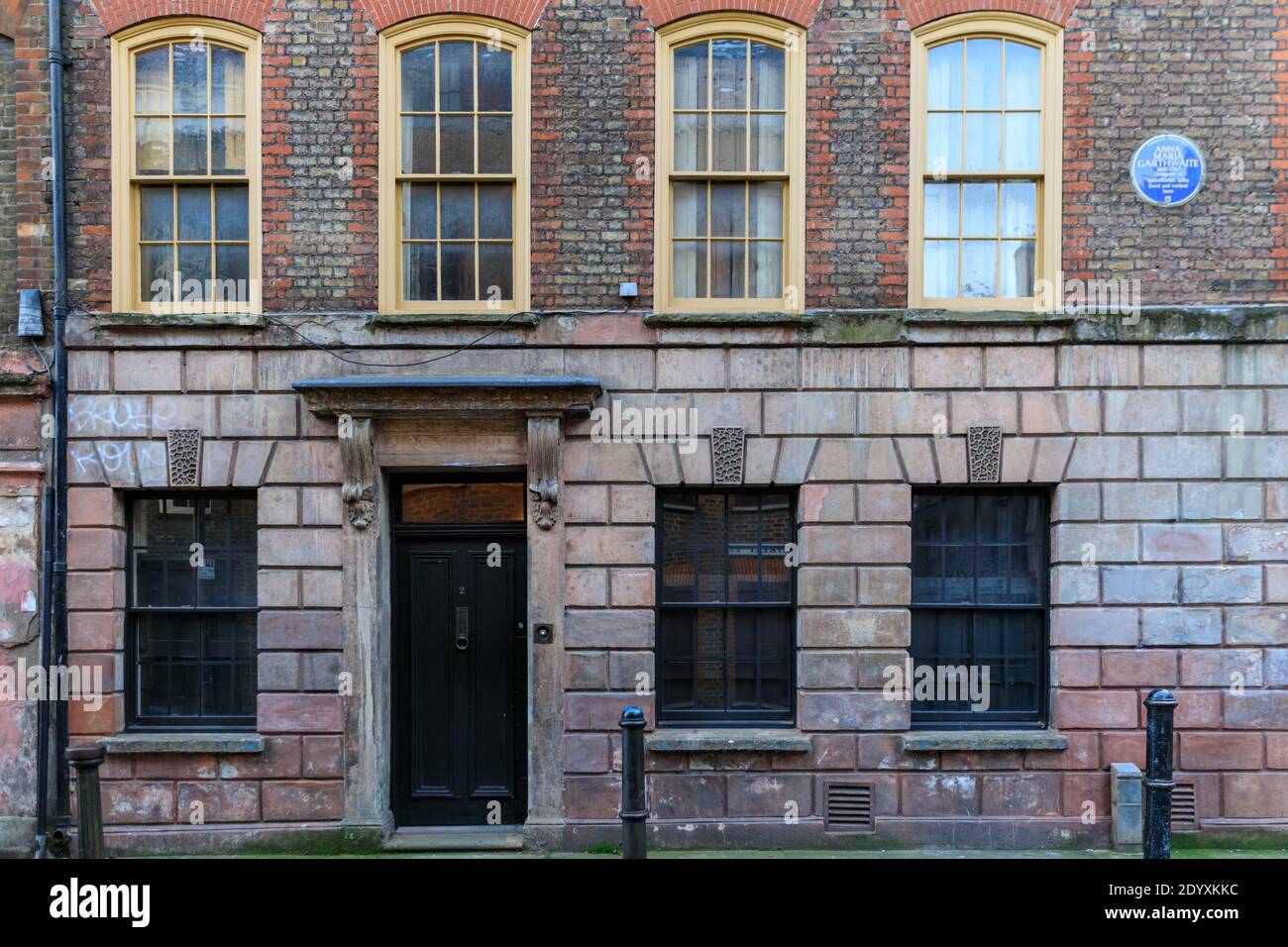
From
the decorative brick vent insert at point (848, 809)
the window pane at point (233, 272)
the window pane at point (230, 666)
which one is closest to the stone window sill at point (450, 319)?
the window pane at point (233, 272)

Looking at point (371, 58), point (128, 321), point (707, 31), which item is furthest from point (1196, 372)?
point (128, 321)

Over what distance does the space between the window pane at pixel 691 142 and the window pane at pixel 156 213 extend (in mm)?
4275

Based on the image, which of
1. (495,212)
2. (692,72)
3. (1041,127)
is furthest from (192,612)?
(1041,127)

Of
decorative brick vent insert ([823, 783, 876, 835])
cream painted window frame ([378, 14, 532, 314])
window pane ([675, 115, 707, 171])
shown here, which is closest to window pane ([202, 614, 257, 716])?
cream painted window frame ([378, 14, 532, 314])

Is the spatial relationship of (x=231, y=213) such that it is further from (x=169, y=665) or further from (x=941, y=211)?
(x=941, y=211)

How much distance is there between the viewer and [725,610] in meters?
7.84

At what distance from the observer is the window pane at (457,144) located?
7.78m

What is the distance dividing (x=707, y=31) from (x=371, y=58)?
2770 millimetres

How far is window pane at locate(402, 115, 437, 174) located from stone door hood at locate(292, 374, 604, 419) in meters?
1.85

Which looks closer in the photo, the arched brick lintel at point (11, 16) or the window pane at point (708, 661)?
the arched brick lintel at point (11, 16)

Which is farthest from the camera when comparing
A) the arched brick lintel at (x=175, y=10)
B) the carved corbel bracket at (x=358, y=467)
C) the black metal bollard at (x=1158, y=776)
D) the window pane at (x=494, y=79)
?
the window pane at (x=494, y=79)

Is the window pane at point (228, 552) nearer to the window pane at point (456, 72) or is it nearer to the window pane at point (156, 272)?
the window pane at point (156, 272)

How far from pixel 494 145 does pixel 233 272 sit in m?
2.45

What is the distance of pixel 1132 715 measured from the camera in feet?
25.0
